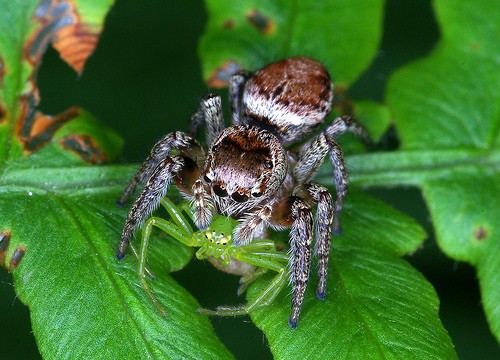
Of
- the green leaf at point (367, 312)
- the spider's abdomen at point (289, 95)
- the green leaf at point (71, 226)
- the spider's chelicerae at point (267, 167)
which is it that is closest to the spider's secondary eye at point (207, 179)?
the spider's chelicerae at point (267, 167)

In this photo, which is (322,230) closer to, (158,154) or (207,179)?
(207,179)

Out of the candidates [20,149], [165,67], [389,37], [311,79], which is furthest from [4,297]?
[389,37]

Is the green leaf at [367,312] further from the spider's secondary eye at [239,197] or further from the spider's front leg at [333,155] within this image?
the spider's secondary eye at [239,197]

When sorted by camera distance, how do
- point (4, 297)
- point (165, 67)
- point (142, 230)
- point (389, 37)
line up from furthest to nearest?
1. point (389, 37)
2. point (165, 67)
3. point (4, 297)
4. point (142, 230)

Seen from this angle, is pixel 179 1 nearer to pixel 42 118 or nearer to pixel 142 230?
pixel 42 118

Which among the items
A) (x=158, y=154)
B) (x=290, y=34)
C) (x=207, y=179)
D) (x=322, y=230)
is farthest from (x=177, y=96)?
(x=322, y=230)
